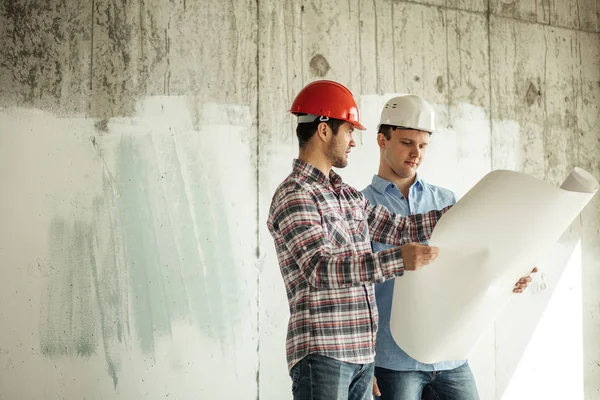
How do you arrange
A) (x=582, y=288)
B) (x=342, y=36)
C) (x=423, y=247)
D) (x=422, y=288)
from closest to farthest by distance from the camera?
(x=423, y=247) → (x=422, y=288) → (x=342, y=36) → (x=582, y=288)

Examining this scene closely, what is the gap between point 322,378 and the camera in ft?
6.56

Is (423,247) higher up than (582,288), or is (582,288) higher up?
(423,247)

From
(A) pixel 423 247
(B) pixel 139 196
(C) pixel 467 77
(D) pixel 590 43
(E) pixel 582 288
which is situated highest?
(D) pixel 590 43

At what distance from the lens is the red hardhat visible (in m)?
2.22

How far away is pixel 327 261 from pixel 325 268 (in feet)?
0.07

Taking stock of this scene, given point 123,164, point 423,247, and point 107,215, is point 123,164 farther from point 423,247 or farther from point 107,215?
point 423,247

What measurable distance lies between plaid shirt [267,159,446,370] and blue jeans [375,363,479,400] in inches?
13.3

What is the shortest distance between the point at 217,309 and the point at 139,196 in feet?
2.18

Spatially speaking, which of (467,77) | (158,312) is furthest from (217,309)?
(467,77)

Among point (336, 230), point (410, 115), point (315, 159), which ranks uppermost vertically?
point (410, 115)

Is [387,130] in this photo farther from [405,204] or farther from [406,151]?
[405,204]

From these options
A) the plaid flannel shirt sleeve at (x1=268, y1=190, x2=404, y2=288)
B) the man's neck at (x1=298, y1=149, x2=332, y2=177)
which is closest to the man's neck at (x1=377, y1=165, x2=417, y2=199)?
the man's neck at (x1=298, y1=149, x2=332, y2=177)

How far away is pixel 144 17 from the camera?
3154 millimetres

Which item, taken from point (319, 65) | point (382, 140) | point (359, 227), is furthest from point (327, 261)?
point (319, 65)
